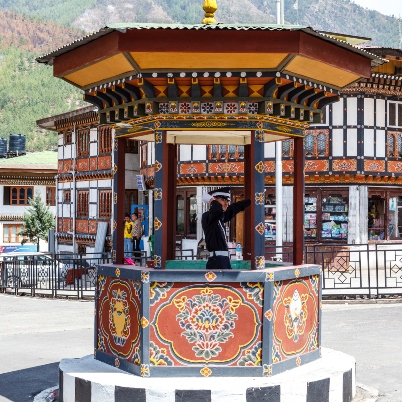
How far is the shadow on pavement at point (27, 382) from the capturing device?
27.7 ft

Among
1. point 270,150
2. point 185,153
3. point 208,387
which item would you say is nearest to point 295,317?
point 208,387

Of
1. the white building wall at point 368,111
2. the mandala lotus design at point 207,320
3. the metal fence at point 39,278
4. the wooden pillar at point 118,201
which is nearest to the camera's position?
the mandala lotus design at point 207,320

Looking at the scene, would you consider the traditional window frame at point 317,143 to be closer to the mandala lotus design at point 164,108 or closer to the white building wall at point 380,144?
the white building wall at point 380,144

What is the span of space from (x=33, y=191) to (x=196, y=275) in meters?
47.2

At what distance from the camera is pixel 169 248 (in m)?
9.55

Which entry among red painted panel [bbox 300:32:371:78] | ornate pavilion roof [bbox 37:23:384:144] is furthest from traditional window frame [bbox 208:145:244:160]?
red painted panel [bbox 300:32:371:78]

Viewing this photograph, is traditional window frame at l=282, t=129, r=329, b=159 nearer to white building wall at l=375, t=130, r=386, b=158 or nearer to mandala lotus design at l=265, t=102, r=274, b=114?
white building wall at l=375, t=130, r=386, b=158

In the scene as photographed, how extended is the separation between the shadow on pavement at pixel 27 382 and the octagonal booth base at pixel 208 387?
2.69 feet

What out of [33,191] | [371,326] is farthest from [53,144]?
[371,326]

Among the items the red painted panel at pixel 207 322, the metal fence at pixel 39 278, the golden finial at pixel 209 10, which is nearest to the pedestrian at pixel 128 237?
the metal fence at pixel 39 278

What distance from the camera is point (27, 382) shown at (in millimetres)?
9172

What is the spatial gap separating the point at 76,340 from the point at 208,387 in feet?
20.3

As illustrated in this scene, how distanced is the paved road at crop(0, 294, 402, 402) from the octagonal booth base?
67 cm

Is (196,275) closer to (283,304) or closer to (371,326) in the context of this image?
(283,304)
